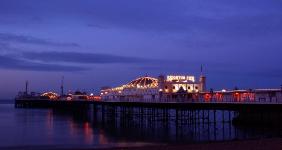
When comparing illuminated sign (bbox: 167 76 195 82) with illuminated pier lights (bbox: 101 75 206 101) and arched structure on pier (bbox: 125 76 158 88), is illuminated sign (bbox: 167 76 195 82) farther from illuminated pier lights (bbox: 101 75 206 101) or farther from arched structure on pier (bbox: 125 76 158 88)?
arched structure on pier (bbox: 125 76 158 88)

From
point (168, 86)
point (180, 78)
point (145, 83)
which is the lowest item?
point (168, 86)

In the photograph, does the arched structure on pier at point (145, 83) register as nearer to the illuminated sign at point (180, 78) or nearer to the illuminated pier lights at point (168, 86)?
the illuminated pier lights at point (168, 86)

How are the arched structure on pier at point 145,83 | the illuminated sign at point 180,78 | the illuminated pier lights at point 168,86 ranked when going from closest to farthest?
the illuminated pier lights at point 168,86 → the illuminated sign at point 180,78 → the arched structure on pier at point 145,83

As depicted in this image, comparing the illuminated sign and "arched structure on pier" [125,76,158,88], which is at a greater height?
the illuminated sign

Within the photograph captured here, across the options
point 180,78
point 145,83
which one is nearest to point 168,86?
point 180,78

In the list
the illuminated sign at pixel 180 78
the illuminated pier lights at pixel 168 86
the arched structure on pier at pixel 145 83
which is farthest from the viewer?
the arched structure on pier at pixel 145 83

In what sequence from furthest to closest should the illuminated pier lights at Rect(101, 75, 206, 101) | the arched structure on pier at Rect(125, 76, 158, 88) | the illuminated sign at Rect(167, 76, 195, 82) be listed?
the arched structure on pier at Rect(125, 76, 158, 88) < the illuminated sign at Rect(167, 76, 195, 82) < the illuminated pier lights at Rect(101, 75, 206, 101)

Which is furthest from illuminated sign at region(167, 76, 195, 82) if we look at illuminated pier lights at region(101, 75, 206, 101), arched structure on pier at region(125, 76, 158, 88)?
arched structure on pier at region(125, 76, 158, 88)

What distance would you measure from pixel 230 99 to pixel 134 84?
3662 centimetres

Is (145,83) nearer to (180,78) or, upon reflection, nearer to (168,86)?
(168,86)

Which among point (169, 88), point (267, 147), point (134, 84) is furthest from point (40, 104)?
point (267, 147)

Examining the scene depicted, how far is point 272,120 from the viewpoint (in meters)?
50.8

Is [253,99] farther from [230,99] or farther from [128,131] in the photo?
[128,131]

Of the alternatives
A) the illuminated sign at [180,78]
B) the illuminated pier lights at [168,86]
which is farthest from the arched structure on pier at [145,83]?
the illuminated sign at [180,78]
